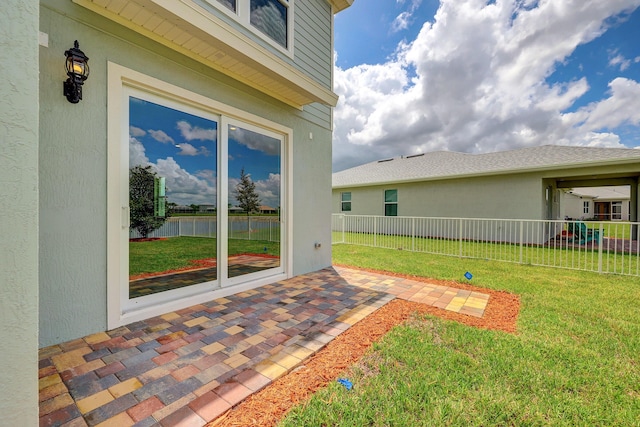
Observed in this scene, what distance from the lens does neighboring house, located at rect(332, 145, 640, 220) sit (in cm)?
964

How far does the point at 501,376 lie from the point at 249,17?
542 cm

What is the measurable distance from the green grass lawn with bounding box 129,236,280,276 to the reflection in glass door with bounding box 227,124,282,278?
184 millimetres

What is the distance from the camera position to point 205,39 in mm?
2922

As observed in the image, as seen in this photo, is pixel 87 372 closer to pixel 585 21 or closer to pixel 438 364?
pixel 438 364

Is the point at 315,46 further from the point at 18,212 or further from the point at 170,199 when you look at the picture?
the point at 18,212

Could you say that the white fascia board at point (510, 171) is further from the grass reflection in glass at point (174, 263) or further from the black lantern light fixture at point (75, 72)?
the black lantern light fixture at point (75, 72)

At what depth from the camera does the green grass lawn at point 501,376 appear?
65.0 inches

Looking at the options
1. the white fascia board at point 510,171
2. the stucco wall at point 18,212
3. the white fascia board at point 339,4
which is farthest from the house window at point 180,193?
the white fascia board at point 510,171

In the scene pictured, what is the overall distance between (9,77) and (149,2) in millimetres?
1935

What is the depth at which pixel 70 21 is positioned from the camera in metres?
2.40

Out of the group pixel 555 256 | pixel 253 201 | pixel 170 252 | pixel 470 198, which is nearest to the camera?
pixel 170 252

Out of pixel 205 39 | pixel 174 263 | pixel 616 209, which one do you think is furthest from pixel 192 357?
pixel 616 209

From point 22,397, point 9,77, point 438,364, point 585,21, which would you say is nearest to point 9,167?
point 9,77

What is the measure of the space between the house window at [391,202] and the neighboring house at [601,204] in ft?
68.6
